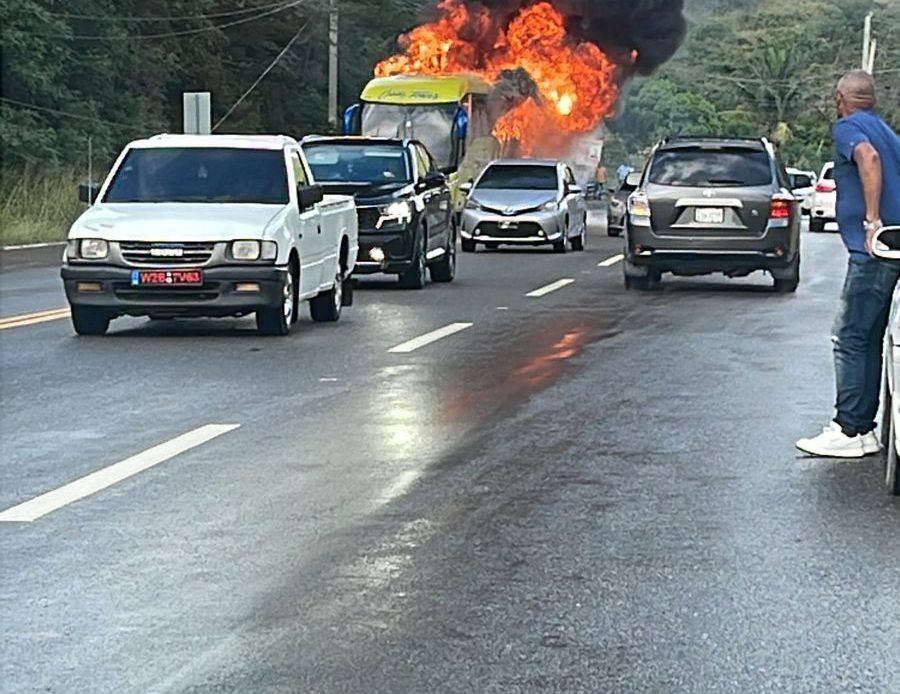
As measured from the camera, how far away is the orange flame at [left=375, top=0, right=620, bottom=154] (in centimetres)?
4903

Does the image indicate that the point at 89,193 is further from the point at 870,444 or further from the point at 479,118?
the point at 479,118

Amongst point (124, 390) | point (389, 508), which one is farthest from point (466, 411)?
point (389, 508)

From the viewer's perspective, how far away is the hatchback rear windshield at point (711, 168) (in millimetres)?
22078

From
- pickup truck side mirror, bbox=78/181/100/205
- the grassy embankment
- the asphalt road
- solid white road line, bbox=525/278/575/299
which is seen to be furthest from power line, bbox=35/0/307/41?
the asphalt road

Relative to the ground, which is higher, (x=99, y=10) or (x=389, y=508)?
(x=99, y=10)

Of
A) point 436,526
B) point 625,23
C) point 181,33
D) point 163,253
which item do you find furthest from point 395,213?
point 181,33

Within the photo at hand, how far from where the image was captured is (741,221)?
2173 centimetres

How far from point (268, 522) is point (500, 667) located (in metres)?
2.44

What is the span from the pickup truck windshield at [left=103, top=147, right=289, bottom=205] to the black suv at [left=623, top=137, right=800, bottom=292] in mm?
6078

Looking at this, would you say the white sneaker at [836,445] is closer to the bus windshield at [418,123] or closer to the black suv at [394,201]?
the black suv at [394,201]

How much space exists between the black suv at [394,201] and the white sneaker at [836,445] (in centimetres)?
1249

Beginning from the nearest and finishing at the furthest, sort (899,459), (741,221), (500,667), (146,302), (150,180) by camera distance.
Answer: (500,667)
(899,459)
(146,302)
(150,180)
(741,221)

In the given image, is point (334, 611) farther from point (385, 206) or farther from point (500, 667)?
point (385, 206)

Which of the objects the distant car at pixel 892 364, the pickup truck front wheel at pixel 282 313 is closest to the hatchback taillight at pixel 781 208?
the pickup truck front wheel at pixel 282 313
